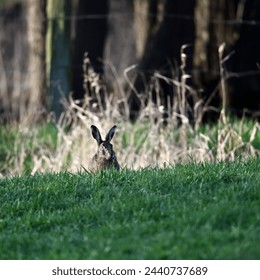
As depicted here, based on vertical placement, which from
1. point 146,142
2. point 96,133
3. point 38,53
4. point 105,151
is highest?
point 96,133

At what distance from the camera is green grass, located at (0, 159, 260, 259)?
725 centimetres

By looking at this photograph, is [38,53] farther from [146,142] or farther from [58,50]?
[146,142]

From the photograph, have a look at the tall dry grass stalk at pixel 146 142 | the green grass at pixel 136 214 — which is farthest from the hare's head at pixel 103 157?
the tall dry grass stalk at pixel 146 142

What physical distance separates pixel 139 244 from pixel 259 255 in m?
0.82

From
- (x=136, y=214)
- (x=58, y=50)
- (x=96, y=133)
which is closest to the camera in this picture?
(x=136, y=214)

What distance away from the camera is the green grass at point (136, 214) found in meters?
7.25

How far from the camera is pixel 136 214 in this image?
8.05 m

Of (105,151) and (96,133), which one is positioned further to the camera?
(96,133)

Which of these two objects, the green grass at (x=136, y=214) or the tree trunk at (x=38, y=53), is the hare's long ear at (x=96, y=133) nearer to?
the green grass at (x=136, y=214)

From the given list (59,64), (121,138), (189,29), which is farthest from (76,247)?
(189,29)

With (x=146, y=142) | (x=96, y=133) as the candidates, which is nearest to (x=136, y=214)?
(x=96, y=133)

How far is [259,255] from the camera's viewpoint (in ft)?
23.2

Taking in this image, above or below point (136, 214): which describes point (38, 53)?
below

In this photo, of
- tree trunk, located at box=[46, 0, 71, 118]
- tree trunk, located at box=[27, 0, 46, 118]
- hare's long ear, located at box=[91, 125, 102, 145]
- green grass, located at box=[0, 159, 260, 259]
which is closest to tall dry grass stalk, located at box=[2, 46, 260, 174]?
hare's long ear, located at box=[91, 125, 102, 145]
